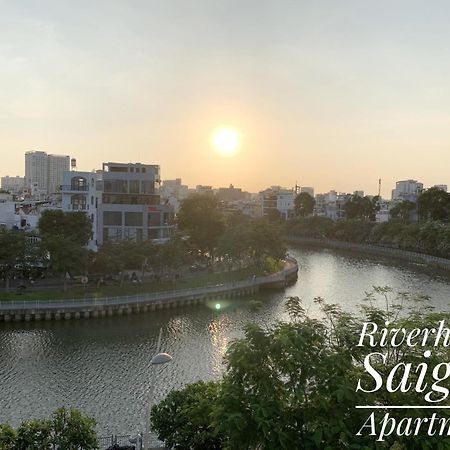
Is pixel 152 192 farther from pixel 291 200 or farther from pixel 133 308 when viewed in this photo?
pixel 291 200

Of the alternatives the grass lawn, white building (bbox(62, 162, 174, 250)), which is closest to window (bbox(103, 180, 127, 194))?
white building (bbox(62, 162, 174, 250))

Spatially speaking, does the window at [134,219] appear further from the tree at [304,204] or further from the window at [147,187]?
the tree at [304,204]

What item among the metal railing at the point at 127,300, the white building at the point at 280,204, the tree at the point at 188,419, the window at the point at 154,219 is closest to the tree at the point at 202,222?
the window at the point at 154,219

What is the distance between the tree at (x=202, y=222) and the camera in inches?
2483

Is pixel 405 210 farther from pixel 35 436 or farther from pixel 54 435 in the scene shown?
pixel 35 436

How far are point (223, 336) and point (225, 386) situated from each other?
23.6 metres

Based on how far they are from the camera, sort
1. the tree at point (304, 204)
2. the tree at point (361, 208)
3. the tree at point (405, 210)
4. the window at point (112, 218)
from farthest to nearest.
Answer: the tree at point (304, 204)
the tree at point (361, 208)
the tree at point (405, 210)
the window at point (112, 218)

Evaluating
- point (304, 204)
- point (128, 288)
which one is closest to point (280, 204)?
point (304, 204)

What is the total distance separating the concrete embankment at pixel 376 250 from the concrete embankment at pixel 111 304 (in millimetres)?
36534

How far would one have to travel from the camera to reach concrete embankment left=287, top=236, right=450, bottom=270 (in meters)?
74.9

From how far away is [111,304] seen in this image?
40344 millimetres

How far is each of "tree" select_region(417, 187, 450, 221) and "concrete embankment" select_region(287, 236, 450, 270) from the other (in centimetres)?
1382

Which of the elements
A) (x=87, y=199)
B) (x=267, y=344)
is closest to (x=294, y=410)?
(x=267, y=344)

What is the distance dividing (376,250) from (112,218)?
5165 cm
